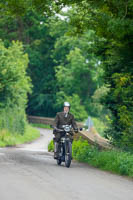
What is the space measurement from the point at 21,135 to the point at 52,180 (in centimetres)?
2750

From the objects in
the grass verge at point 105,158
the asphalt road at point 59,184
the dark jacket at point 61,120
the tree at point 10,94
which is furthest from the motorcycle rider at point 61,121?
the tree at point 10,94

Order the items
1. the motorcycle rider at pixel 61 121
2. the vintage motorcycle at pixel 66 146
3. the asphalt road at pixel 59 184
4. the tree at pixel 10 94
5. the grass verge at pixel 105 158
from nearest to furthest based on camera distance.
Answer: the asphalt road at pixel 59 184
the grass verge at pixel 105 158
the vintage motorcycle at pixel 66 146
the motorcycle rider at pixel 61 121
the tree at pixel 10 94

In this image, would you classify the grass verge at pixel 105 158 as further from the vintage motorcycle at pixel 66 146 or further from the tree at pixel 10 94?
the tree at pixel 10 94

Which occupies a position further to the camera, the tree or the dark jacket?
the tree

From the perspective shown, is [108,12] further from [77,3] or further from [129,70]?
[129,70]

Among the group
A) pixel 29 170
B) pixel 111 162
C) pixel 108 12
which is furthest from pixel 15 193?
pixel 108 12

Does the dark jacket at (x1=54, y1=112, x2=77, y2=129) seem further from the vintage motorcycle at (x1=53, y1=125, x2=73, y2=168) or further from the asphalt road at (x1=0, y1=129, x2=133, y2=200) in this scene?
the asphalt road at (x1=0, y1=129, x2=133, y2=200)

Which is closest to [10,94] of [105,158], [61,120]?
[61,120]

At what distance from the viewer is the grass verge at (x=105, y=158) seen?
14.0 meters

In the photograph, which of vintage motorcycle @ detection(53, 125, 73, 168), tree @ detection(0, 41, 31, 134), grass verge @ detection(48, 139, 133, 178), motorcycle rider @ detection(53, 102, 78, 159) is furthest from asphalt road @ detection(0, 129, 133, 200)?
tree @ detection(0, 41, 31, 134)

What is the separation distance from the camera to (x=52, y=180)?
11.5 metres

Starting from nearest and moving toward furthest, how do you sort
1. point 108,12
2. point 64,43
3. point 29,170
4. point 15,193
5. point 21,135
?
point 15,193
point 29,170
point 108,12
point 21,135
point 64,43

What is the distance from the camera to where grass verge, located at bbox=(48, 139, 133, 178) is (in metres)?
14.0

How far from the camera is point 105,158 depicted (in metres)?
15.5
